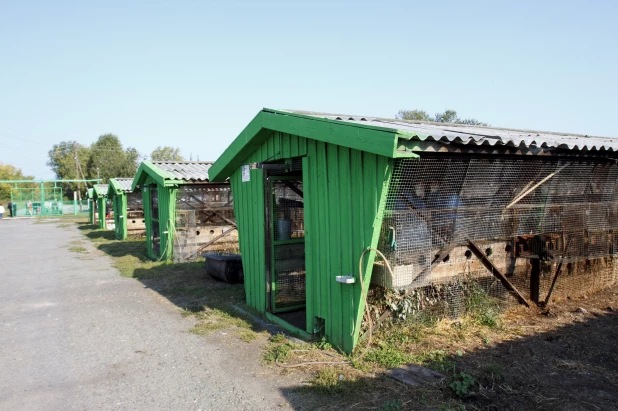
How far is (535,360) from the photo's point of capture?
Answer: 16.3 feet

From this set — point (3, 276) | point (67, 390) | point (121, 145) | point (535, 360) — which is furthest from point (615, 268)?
point (121, 145)

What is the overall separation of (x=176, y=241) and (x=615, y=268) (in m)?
10.3

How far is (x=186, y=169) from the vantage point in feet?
45.1

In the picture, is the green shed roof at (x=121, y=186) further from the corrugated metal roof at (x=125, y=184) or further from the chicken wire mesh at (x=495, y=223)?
the chicken wire mesh at (x=495, y=223)

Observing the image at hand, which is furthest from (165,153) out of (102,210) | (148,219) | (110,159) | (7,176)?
(148,219)

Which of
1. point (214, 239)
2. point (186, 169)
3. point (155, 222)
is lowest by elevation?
point (214, 239)

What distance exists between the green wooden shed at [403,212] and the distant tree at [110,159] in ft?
175

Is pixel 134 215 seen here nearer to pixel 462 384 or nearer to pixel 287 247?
pixel 287 247

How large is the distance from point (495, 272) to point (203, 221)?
905cm

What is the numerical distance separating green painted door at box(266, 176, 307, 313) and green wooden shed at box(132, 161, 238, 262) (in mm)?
5714

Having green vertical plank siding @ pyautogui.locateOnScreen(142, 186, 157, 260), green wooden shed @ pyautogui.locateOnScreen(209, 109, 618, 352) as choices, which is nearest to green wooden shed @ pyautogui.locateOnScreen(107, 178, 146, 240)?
green vertical plank siding @ pyautogui.locateOnScreen(142, 186, 157, 260)

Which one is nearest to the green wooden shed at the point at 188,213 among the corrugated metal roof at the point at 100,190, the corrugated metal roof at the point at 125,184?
the corrugated metal roof at the point at 125,184

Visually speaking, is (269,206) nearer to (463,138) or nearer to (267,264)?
(267,264)

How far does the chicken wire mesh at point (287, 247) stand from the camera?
729 centimetres
